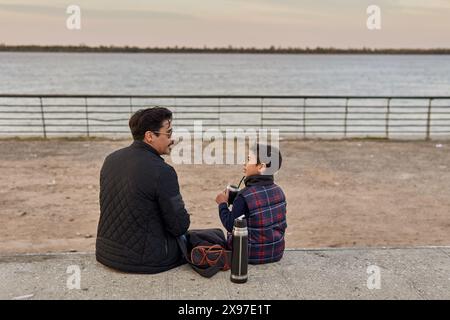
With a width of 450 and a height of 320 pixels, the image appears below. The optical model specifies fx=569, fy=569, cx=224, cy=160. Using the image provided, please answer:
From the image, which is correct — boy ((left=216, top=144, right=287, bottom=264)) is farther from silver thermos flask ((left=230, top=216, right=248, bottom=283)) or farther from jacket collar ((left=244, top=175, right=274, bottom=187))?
silver thermos flask ((left=230, top=216, right=248, bottom=283))

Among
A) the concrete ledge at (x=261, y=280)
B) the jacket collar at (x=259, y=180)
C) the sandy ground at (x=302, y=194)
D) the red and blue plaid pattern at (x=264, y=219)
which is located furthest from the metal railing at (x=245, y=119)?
the jacket collar at (x=259, y=180)

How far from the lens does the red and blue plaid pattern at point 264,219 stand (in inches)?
156

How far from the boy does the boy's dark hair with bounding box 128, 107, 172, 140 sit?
0.66 m

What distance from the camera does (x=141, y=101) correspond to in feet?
124

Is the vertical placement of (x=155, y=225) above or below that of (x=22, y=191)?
above

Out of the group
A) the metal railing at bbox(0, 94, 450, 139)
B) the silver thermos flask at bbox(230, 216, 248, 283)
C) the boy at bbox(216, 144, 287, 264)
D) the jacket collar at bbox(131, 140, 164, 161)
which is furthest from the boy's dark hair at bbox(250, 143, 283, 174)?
the metal railing at bbox(0, 94, 450, 139)

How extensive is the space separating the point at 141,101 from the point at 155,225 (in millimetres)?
34618

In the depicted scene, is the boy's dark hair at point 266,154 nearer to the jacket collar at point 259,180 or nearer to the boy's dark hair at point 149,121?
the jacket collar at point 259,180

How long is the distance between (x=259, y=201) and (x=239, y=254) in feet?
1.28

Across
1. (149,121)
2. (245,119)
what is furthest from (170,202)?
(245,119)

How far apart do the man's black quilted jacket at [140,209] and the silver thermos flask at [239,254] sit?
13.7 inches

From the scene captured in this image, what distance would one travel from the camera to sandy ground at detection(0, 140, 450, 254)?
6438 millimetres
